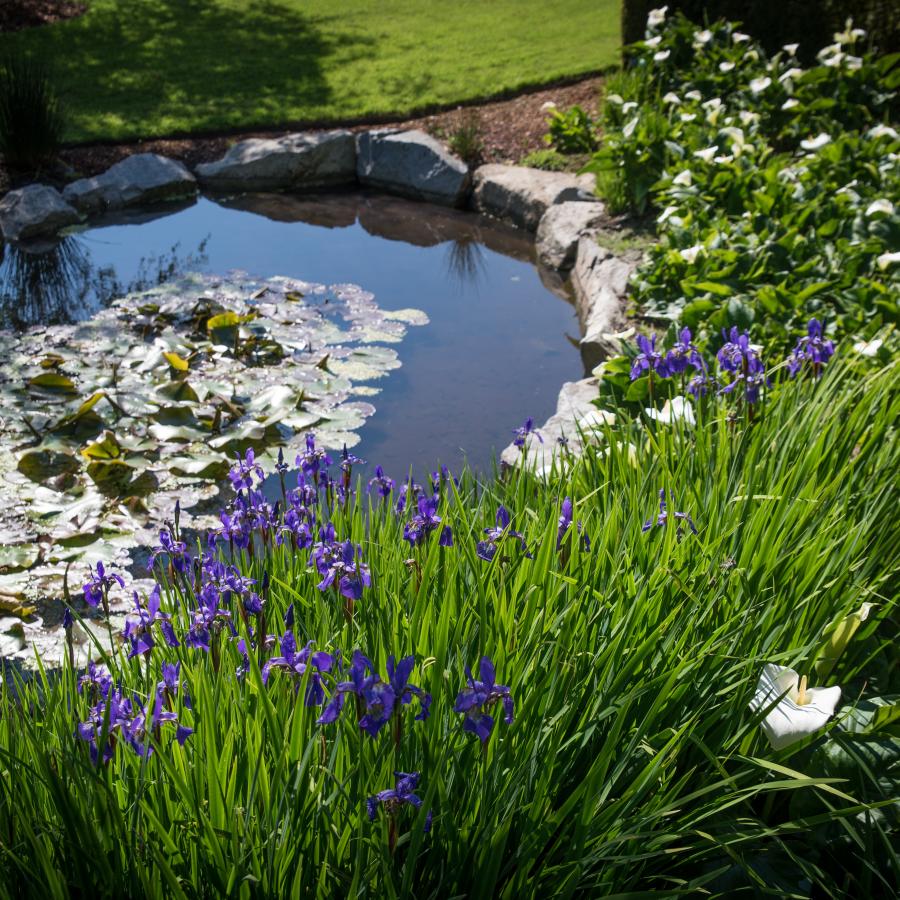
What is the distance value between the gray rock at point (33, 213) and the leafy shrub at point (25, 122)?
0.53m

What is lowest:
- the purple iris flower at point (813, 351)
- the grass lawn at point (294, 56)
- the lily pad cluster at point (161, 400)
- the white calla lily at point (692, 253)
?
the lily pad cluster at point (161, 400)

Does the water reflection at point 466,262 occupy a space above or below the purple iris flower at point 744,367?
below

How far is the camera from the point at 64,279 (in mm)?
6629

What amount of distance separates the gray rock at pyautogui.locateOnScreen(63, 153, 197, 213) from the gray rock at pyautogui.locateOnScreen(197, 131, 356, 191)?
266 millimetres

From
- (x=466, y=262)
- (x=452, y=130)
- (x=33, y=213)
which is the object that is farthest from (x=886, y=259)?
(x=33, y=213)

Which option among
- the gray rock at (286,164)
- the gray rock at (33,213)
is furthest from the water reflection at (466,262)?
the gray rock at (33,213)

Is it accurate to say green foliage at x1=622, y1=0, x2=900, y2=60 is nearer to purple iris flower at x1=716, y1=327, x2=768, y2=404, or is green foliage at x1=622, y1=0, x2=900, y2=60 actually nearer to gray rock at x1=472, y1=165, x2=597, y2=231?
gray rock at x1=472, y1=165, x2=597, y2=231

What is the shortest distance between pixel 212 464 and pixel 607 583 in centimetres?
272

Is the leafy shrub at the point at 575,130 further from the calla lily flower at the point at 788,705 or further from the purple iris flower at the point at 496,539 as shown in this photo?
the calla lily flower at the point at 788,705

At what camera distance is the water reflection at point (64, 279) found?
605cm

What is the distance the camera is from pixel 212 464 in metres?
4.26

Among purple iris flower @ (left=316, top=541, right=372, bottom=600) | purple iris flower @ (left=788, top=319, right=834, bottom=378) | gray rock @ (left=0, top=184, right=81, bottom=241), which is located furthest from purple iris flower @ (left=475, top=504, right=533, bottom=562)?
gray rock @ (left=0, top=184, right=81, bottom=241)

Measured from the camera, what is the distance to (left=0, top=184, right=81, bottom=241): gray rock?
7219 millimetres

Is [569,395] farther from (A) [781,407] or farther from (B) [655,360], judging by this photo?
(A) [781,407]
